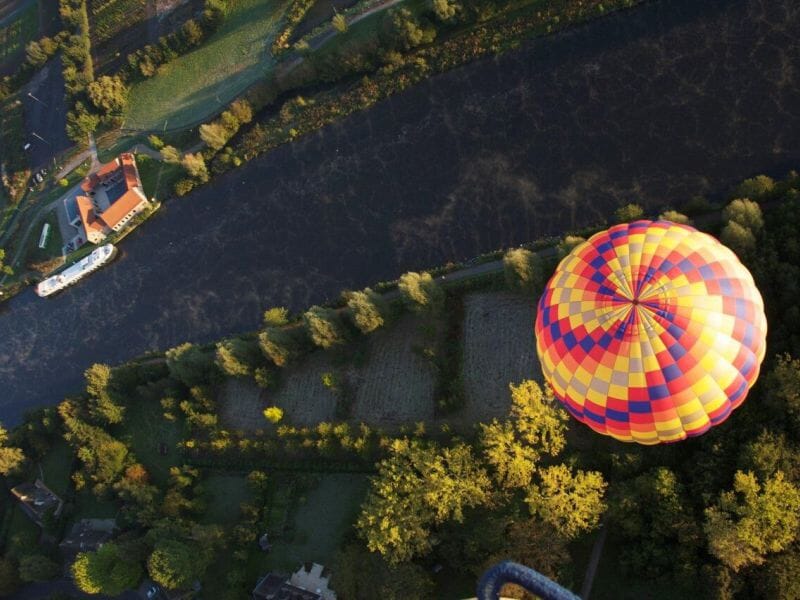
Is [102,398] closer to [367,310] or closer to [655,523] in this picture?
[367,310]

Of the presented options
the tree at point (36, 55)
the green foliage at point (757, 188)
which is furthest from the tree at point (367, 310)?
the tree at point (36, 55)

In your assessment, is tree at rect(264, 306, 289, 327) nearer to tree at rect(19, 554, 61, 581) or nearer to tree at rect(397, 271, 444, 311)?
tree at rect(397, 271, 444, 311)

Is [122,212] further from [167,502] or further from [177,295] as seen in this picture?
[167,502]

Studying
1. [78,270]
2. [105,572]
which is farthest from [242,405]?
[78,270]

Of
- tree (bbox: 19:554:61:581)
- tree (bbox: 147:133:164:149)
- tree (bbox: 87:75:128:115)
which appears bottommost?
tree (bbox: 19:554:61:581)

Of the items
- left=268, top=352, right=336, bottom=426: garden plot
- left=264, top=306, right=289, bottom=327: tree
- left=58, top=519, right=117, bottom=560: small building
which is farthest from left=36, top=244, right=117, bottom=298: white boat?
left=268, top=352, right=336, bottom=426: garden plot

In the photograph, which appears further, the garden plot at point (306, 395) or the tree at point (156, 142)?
the tree at point (156, 142)

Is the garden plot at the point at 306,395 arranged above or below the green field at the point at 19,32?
below

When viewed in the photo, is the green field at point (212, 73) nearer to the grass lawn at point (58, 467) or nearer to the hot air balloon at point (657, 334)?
the grass lawn at point (58, 467)

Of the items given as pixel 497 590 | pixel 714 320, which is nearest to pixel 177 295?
pixel 497 590
